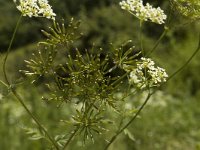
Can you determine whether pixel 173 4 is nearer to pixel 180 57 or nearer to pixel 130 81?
pixel 130 81

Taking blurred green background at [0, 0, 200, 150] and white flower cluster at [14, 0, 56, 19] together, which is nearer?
white flower cluster at [14, 0, 56, 19]

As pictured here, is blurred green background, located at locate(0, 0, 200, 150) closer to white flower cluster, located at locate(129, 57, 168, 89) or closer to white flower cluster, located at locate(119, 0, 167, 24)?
white flower cluster, located at locate(119, 0, 167, 24)

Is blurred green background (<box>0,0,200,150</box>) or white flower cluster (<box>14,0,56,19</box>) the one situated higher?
white flower cluster (<box>14,0,56,19</box>)

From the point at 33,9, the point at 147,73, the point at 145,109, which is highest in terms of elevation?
the point at 33,9

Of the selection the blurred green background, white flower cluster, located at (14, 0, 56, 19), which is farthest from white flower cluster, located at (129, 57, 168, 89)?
white flower cluster, located at (14, 0, 56, 19)

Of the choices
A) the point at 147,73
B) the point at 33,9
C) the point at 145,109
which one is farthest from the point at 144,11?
the point at 145,109

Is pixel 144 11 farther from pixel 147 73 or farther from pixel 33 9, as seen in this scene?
pixel 33 9
